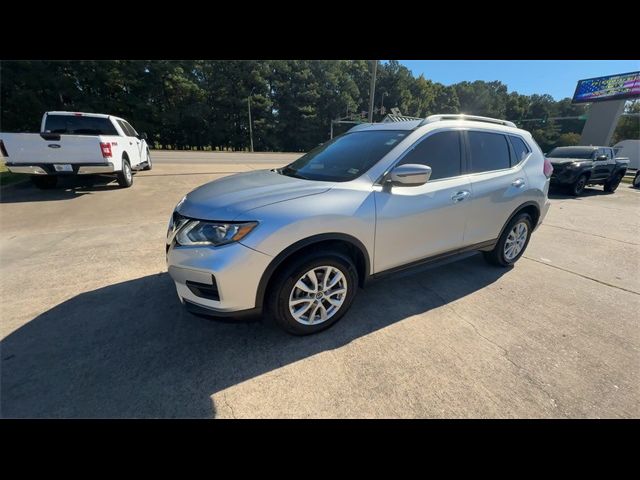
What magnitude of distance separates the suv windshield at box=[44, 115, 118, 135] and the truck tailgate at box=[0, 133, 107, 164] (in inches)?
43.6

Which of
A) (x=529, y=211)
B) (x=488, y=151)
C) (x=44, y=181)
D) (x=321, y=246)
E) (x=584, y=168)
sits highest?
(x=488, y=151)

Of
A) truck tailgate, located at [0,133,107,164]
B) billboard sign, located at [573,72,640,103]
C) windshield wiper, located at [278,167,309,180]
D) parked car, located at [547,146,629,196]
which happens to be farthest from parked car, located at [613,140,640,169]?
truck tailgate, located at [0,133,107,164]

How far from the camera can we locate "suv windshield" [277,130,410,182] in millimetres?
2590

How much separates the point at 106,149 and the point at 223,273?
279 inches

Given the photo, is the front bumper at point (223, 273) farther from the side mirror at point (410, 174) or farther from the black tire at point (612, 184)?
the black tire at point (612, 184)

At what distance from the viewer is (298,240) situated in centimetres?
209

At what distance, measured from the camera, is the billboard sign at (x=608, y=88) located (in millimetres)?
25609

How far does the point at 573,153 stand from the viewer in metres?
10.8

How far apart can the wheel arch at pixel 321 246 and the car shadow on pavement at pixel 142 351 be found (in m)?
0.46

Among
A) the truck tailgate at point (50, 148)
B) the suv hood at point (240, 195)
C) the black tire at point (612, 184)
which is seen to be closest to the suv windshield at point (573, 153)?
the black tire at point (612, 184)

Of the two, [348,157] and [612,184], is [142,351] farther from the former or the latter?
[612,184]

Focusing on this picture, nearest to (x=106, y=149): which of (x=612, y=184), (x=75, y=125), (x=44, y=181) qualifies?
(x=75, y=125)
